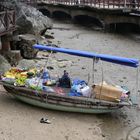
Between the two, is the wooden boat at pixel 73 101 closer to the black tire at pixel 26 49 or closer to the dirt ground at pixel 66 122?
the dirt ground at pixel 66 122

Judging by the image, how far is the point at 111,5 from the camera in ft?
149

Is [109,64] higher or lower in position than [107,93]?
lower

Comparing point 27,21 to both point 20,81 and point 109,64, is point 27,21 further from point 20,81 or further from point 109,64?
point 20,81

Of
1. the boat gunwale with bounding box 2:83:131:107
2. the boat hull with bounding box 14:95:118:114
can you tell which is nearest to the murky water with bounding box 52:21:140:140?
the boat hull with bounding box 14:95:118:114

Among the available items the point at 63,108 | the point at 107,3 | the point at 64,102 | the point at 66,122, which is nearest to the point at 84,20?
the point at 107,3

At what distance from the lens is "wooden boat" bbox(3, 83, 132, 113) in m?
18.3

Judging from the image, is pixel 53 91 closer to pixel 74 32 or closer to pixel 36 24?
pixel 36 24

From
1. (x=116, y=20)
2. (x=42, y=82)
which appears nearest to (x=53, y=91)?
(x=42, y=82)

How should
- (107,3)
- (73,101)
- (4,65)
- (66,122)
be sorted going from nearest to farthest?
(66,122) < (73,101) < (4,65) < (107,3)

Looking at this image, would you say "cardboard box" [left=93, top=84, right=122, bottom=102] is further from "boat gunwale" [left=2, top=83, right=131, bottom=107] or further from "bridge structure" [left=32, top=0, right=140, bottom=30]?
"bridge structure" [left=32, top=0, right=140, bottom=30]

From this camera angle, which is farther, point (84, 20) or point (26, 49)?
point (84, 20)

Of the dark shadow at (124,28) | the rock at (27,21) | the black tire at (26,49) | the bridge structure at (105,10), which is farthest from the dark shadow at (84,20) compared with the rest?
the black tire at (26,49)

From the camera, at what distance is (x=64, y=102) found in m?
18.6

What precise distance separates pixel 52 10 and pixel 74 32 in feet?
52.4
